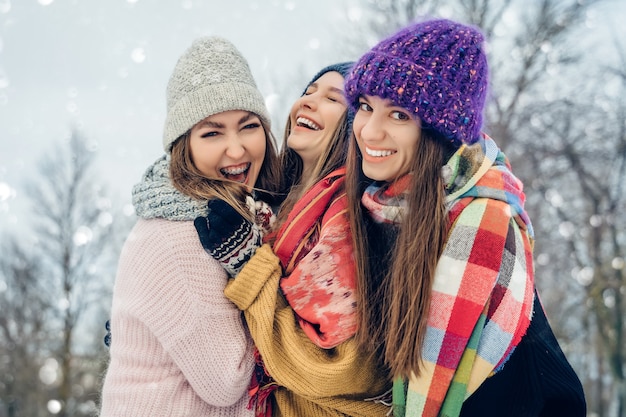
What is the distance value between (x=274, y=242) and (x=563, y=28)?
12979 millimetres

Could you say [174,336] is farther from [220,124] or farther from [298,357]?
[220,124]

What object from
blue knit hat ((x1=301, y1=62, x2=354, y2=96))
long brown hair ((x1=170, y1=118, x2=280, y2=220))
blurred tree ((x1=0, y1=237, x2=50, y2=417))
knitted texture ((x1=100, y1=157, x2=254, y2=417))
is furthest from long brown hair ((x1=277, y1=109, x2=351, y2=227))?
blurred tree ((x1=0, y1=237, x2=50, y2=417))

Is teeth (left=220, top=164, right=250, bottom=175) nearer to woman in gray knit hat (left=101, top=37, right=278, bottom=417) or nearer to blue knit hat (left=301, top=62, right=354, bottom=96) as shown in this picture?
woman in gray knit hat (left=101, top=37, right=278, bottom=417)

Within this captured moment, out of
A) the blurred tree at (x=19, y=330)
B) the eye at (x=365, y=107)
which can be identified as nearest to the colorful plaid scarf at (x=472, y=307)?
the eye at (x=365, y=107)

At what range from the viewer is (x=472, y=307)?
2121 mm

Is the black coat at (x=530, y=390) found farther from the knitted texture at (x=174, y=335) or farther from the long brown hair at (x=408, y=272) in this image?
the knitted texture at (x=174, y=335)

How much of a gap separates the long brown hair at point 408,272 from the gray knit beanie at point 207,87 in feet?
2.97

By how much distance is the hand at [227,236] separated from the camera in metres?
2.46

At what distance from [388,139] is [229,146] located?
876 millimetres

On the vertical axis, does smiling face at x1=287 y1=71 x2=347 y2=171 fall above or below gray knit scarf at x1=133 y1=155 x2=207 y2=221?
above

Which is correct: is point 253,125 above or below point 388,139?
below

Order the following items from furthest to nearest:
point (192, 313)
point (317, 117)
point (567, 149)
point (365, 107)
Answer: point (567, 149) < point (317, 117) < point (365, 107) < point (192, 313)

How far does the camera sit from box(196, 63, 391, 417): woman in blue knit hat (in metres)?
2.36

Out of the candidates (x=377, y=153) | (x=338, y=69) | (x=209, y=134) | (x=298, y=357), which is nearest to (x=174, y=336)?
(x=298, y=357)
